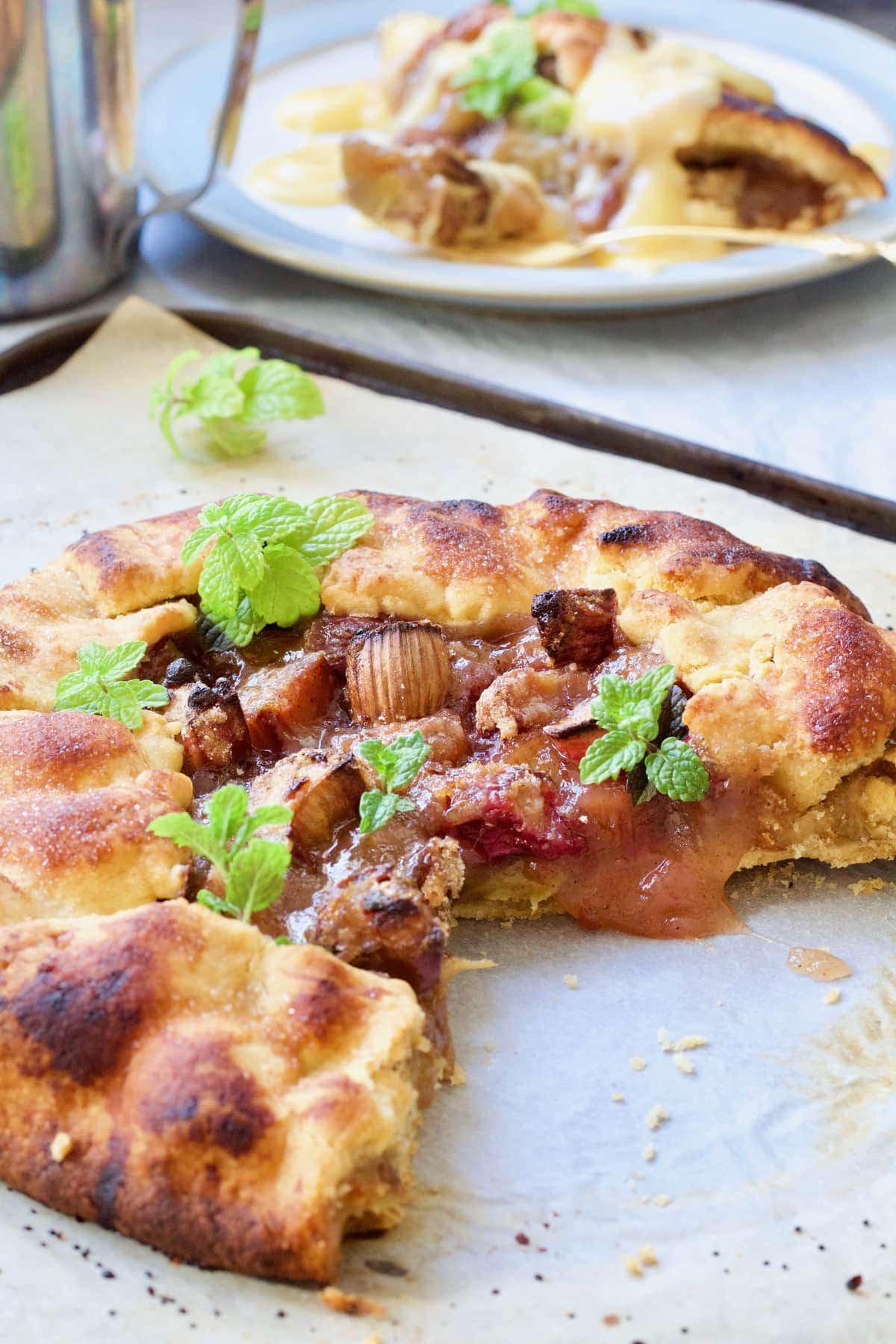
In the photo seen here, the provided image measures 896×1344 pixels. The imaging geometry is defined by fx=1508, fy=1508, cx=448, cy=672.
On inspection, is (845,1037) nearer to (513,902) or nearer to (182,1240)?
(513,902)

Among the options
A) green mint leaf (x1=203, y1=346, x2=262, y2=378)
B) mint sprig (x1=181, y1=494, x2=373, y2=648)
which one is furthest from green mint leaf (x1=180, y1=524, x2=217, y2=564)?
green mint leaf (x1=203, y1=346, x2=262, y2=378)

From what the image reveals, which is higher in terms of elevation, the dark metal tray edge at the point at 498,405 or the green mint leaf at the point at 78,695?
the green mint leaf at the point at 78,695

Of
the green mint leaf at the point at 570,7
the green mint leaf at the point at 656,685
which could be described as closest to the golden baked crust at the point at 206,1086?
the green mint leaf at the point at 656,685

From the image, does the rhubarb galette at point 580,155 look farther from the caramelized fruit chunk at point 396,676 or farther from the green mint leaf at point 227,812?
the green mint leaf at point 227,812

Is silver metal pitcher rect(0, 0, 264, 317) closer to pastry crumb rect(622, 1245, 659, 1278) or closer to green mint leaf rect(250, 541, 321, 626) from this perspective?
green mint leaf rect(250, 541, 321, 626)

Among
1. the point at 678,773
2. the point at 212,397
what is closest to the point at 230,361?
the point at 212,397

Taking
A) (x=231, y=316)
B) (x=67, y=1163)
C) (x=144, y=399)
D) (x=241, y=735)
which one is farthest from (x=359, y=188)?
(x=67, y=1163)
